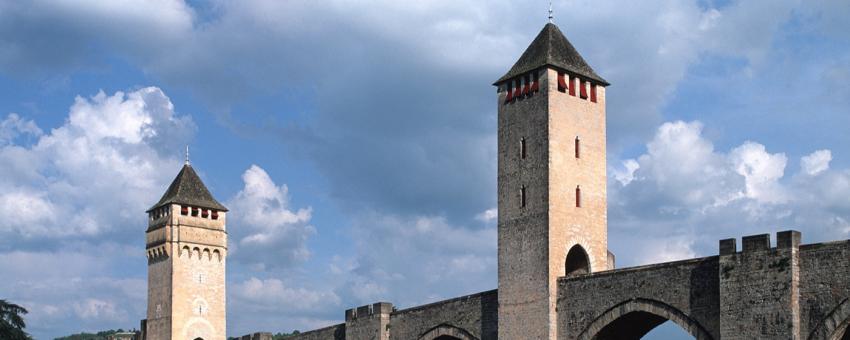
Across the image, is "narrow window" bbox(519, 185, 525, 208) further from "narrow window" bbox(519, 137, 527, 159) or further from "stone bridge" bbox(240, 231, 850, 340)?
"stone bridge" bbox(240, 231, 850, 340)

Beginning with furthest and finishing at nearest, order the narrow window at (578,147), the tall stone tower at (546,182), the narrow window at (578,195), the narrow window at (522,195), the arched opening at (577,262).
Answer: the narrow window at (578,147) < the arched opening at (577,262) < the narrow window at (522,195) < the narrow window at (578,195) < the tall stone tower at (546,182)

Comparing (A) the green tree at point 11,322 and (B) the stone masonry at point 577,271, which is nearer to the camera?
(B) the stone masonry at point 577,271

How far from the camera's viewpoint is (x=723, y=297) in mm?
33406

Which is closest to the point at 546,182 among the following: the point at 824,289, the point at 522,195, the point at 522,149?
the point at 522,195

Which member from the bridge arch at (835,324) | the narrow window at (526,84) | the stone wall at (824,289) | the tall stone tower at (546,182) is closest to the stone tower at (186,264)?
the tall stone tower at (546,182)

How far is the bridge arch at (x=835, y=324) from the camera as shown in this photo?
30.5 m

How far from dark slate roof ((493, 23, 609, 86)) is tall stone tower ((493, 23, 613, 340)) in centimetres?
6

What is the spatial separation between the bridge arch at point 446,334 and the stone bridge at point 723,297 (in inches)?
19.1

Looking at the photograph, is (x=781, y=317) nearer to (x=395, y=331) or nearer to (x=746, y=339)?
(x=746, y=339)

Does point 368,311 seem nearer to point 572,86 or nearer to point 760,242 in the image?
point 572,86

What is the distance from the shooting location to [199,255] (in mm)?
64500

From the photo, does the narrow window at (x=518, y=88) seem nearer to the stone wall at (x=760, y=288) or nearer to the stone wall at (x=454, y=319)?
the stone wall at (x=454, y=319)

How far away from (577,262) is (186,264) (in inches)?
1125

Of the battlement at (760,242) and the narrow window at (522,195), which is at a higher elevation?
the narrow window at (522,195)
